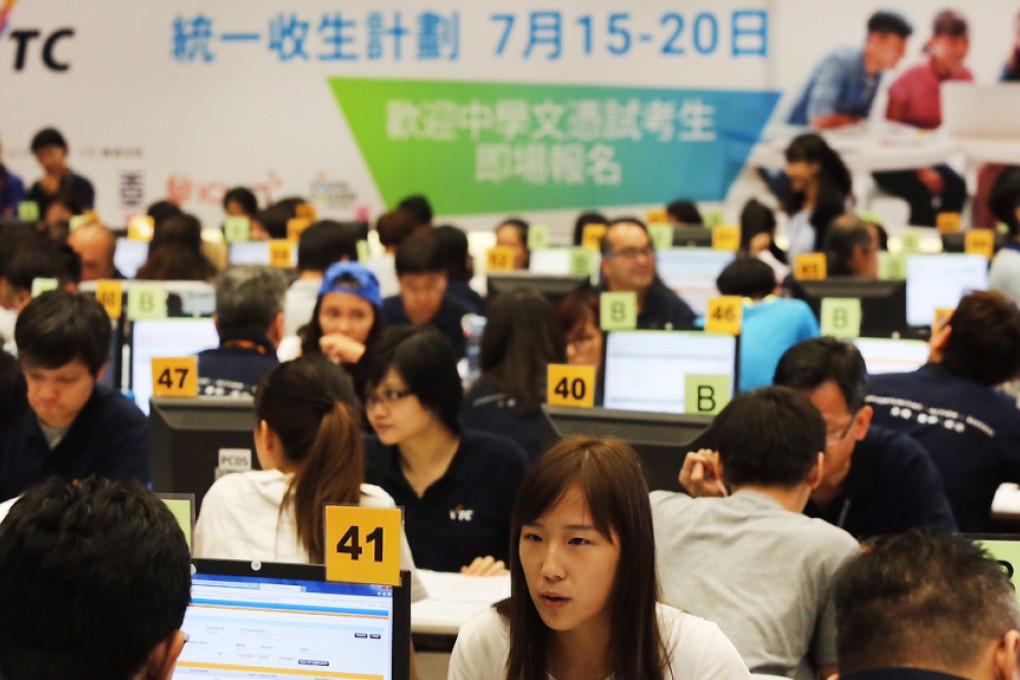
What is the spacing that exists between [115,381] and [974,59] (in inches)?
312

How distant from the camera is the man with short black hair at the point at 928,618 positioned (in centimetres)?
185

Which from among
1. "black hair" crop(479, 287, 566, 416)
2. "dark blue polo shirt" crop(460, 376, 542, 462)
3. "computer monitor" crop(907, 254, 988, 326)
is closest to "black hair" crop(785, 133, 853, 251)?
"computer monitor" crop(907, 254, 988, 326)

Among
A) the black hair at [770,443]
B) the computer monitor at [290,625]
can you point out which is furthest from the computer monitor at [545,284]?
the computer monitor at [290,625]

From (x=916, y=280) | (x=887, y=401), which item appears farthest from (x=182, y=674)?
(x=916, y=280)

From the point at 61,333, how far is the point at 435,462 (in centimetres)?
101

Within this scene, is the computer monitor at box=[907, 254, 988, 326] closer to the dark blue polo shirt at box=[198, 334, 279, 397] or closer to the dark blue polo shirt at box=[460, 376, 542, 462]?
the dark blue polo shirt at box=[460, 376, 542, 462]

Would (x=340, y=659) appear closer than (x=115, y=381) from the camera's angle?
Yes

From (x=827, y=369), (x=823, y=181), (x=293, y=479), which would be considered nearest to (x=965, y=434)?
(x=827, y=369)

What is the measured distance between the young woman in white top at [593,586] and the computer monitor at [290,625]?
0.19 metres

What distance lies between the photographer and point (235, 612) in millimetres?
2338

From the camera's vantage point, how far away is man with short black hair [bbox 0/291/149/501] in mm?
3812

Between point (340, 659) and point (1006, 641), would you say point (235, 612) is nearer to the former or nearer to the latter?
point (340, 659)

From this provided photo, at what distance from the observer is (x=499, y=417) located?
187 inches

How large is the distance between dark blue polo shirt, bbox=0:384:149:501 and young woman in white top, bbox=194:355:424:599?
672 millimetres
